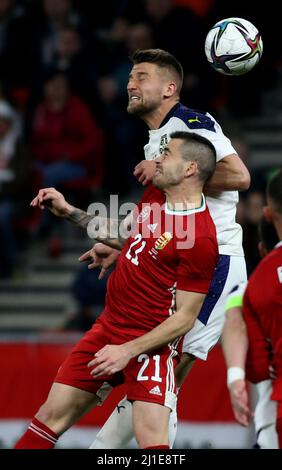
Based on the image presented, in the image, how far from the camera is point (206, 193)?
7.77 meters

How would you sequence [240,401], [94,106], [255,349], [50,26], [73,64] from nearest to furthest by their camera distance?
[240,401] → [255,349] → [94,106] → [73,64] → [50,26]

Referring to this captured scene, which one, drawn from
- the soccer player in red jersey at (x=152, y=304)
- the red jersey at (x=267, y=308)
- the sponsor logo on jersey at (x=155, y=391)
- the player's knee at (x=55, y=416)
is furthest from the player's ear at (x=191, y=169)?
the player's knee at (x=55, y=416)

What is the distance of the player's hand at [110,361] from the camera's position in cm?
704

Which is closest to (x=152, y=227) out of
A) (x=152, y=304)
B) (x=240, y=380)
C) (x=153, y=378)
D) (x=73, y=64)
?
(x=152, y=304)

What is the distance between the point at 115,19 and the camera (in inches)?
581

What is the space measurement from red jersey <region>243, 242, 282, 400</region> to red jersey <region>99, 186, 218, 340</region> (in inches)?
29.4

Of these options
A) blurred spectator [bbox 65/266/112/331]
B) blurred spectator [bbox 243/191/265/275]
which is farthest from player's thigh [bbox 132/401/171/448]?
blurred spectator [bbox 65/266/112/331]

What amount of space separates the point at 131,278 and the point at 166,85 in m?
1.40

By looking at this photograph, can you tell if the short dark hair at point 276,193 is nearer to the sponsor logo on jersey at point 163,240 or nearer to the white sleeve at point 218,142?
the sponsor logo on jersey at point 163,240

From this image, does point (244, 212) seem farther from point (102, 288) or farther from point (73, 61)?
point (73, 61)

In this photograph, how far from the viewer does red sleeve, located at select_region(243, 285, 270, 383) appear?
6.37m

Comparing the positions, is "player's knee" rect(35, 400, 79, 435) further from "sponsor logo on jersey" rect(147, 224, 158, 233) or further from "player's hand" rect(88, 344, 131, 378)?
"sponsor logo on jersey" rect(147, 224, 158, 233)

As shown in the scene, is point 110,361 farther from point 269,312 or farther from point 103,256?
point 269,312

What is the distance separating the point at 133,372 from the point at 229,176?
55.3 inches
